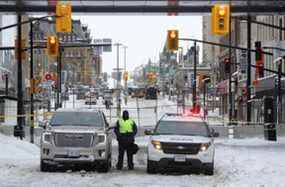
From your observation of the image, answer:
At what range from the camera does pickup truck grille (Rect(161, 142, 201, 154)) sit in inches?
872

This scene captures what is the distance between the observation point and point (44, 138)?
2236cm

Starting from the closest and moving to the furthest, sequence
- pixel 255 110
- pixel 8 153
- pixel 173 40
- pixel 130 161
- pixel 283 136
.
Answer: pixel 130 161 → pixel 8 153 → pixel 173 40 → pixel 283 136 → pixel 255 110

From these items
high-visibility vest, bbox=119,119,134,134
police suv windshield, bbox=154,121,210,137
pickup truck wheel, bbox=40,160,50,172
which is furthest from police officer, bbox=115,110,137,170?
pickup truck wheel, bbox=40,160,50,172

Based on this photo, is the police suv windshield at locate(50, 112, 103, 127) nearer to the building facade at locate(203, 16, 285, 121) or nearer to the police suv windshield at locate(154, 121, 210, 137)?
the police suv windshield at locate(154, 121, 210, 137)

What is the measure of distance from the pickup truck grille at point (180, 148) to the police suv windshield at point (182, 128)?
3.47ft

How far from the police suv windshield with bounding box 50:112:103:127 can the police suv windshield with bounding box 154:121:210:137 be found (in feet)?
5.89

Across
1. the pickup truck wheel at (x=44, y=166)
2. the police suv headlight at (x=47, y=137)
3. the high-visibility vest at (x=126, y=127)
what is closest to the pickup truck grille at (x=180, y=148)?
the high-visibility vest at (x=126, y=127)

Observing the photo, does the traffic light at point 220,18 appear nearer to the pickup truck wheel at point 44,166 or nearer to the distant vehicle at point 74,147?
the distant vehicle at point 74,147

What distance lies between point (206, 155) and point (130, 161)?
266cm

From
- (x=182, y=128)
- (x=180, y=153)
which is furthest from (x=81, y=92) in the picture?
(x=180, y=153)

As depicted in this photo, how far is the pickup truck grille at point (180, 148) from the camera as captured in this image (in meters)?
22.1

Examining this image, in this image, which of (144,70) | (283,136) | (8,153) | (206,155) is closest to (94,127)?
(206,155)

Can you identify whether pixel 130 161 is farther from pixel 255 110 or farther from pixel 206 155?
pixel 255 110

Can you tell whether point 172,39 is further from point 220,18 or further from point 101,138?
point 101,138
